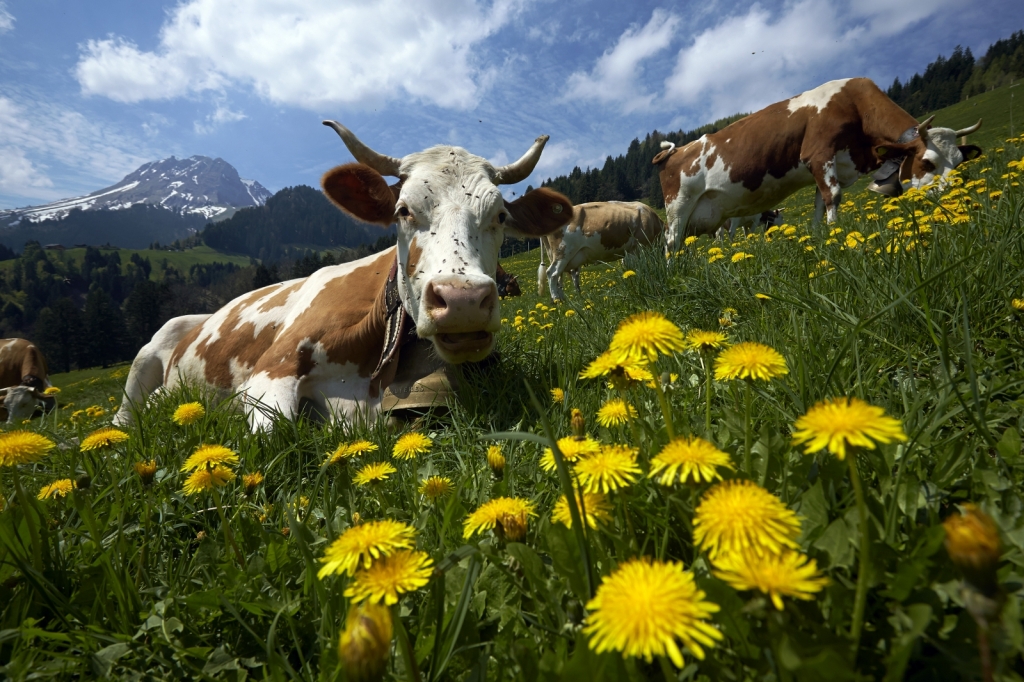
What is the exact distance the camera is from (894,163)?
826cm

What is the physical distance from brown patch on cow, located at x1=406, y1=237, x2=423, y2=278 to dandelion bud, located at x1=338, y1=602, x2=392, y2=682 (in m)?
2.91

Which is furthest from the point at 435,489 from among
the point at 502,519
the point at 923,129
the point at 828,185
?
the point at 923,129

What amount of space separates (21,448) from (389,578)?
1297 millimetres

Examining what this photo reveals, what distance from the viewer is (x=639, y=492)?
126cm

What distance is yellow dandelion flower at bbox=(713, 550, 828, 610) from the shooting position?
61cm

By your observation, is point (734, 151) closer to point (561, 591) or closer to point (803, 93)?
point (803, 93)

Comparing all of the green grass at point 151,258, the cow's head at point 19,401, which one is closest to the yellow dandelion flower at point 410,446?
the cow's head at point 19,401

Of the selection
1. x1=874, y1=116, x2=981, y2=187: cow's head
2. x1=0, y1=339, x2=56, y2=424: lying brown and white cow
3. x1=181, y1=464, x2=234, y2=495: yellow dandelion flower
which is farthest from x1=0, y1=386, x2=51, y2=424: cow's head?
x1=874, y1=116, x2=981, y2=187: cow's head

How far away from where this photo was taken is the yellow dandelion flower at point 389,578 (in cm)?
79

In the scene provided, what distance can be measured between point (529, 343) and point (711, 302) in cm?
169

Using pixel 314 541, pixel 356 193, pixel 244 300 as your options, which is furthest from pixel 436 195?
pixel 244 300

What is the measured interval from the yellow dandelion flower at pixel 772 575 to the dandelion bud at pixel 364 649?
1.47 ft

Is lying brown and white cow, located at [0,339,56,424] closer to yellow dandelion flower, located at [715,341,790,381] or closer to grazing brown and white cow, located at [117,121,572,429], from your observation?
grazing brown and white cow, located at [117,121,572,429]

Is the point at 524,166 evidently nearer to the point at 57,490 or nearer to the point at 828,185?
the point at 57,490
